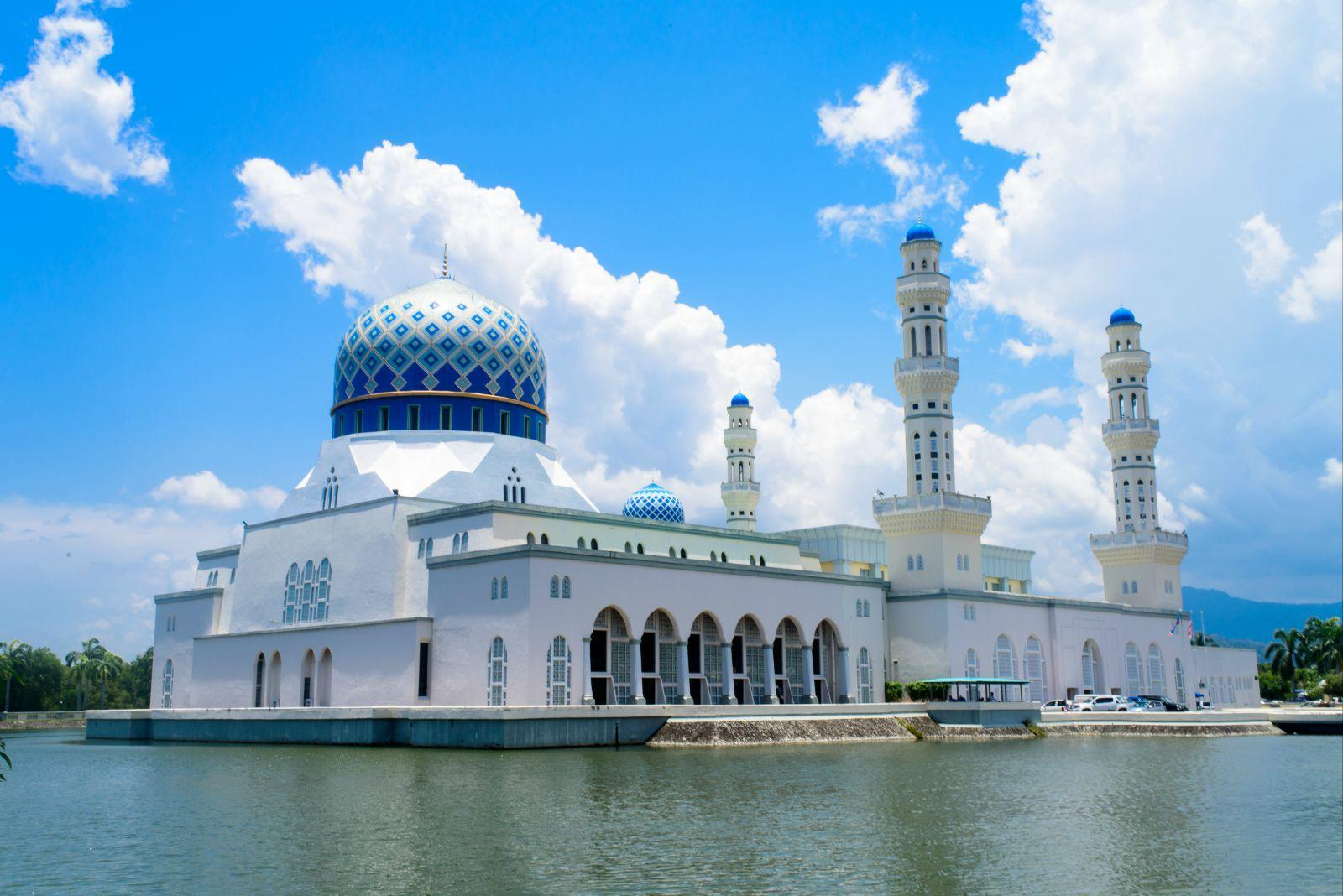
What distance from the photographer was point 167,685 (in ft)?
164

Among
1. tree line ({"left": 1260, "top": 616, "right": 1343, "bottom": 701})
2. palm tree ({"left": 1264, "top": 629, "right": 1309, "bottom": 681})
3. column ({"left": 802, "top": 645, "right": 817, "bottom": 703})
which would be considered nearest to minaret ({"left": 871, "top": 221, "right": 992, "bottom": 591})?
column ({"left": 802, "top": 645, "right": 817, "bottom": 703})

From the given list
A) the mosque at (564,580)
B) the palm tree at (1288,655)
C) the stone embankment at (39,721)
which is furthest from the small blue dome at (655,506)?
the palm tree at (1288,655)

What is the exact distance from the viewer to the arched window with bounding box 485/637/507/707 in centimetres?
3653

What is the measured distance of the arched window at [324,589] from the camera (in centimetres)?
4425

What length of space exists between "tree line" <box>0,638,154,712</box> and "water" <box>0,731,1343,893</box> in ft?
156

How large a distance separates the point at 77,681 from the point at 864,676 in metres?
52.9

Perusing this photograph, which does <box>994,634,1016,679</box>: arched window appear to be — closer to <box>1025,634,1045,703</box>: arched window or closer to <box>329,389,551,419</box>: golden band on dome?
<box>1025,634,1045,703</box>: arched window

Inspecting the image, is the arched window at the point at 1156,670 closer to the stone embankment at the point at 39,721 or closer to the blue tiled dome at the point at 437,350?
the blue tiled dome at the point at 437,350

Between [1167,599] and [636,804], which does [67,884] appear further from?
[1167,599]

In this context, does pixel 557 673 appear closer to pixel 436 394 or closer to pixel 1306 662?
pixel 436 394

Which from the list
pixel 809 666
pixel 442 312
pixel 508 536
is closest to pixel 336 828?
pixel 508 536

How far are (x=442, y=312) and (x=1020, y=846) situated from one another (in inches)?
1416

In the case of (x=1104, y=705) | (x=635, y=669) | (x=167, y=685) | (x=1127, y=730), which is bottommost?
(x=1127, y=730)

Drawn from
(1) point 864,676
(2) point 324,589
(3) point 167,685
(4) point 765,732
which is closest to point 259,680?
(2) point 324,589
